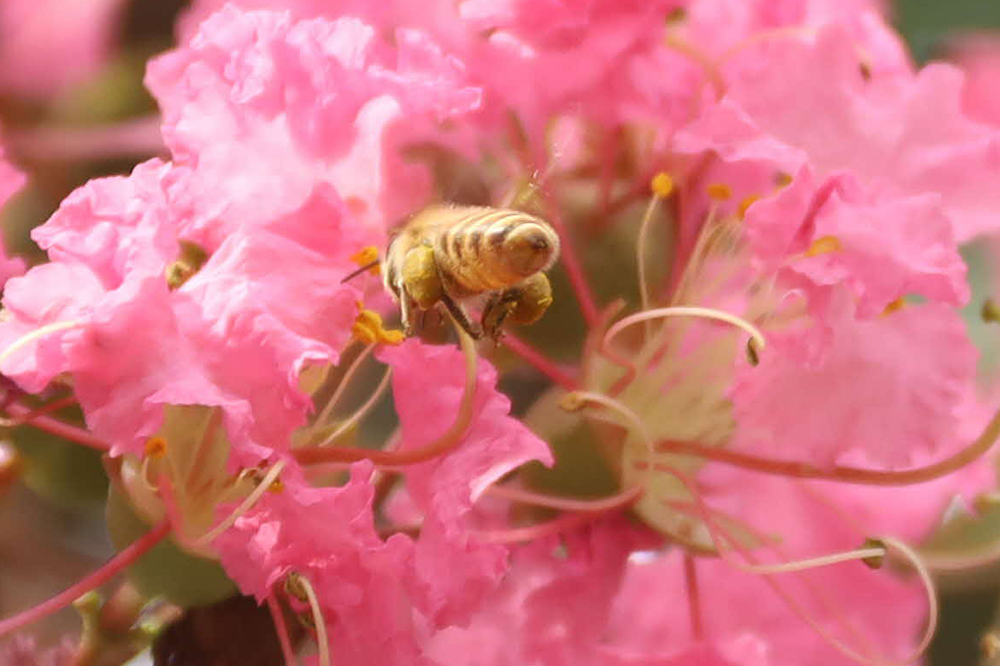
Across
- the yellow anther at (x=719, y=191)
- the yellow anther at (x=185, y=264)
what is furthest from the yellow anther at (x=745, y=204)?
the yellow anther at (x=185, y=264)

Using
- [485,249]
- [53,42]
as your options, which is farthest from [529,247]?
[53,42]

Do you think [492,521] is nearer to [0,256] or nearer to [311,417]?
[311,417]

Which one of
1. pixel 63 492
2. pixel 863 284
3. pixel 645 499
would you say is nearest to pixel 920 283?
pixel 863 284

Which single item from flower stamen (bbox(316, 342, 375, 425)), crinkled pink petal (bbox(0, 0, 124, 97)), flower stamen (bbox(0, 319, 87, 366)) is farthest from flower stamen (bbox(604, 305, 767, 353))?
crinkled pink petal (bbox(0, 0, 124, 97))

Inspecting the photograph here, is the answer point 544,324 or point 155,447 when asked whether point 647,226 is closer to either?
point 544,324

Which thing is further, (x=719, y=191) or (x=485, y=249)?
(x=719, y=191)

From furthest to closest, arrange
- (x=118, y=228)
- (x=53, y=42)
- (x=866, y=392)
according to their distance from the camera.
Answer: (x=53, y=42), (x=866, y=392), (x=118, y=228)

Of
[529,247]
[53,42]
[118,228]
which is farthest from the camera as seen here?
[53,42]
